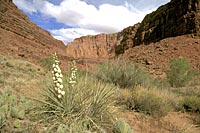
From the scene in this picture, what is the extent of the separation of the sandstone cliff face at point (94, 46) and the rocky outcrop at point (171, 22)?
146ft

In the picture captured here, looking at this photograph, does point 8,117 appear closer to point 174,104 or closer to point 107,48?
point 174,104

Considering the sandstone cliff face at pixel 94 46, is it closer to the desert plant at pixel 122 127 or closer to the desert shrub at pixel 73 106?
the desert shrub at pixel 73 106

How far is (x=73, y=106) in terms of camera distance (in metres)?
4.21

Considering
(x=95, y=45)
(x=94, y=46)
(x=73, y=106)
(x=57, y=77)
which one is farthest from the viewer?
(x=95, y=45)

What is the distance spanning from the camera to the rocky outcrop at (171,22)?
4388 cm

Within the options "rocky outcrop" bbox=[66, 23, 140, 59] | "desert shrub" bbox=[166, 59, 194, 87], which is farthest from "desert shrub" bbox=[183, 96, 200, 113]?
"rocky outcrop" bbox=[66, 23, 140, 59]

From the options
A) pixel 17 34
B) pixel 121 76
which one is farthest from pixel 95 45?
pixel 121 76

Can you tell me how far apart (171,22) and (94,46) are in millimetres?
67577

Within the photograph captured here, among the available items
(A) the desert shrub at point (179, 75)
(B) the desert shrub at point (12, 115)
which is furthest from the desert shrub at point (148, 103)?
(A) the desert shrub at point (179, 75)

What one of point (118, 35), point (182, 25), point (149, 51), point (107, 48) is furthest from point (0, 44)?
point (118, 35)

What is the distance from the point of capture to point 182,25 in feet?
151

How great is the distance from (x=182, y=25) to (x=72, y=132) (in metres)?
46.3

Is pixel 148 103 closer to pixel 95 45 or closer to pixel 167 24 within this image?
pixel 167 24

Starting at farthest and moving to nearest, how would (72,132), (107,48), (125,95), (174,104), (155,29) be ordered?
(107,48) → (155,29) → (174,104) → (125,95) → (72,132)
